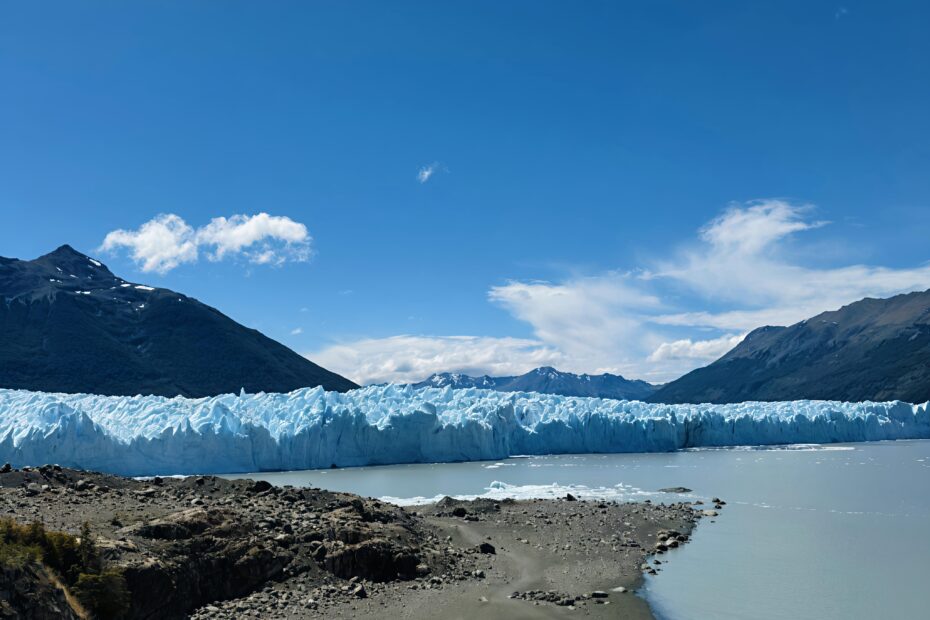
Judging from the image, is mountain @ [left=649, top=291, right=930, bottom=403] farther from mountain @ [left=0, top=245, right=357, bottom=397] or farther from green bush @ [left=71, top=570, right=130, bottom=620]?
green bush @ [left=71, top=570, right=130, bottom=620]

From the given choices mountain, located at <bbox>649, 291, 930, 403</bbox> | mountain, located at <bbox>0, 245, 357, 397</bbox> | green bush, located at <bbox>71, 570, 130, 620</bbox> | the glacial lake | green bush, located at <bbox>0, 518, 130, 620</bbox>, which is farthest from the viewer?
mountain, located at <bbox>649, 291, 930, 403</bbox>

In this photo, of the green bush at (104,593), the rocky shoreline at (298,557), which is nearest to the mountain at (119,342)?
the rocky shoreline at (298,557)

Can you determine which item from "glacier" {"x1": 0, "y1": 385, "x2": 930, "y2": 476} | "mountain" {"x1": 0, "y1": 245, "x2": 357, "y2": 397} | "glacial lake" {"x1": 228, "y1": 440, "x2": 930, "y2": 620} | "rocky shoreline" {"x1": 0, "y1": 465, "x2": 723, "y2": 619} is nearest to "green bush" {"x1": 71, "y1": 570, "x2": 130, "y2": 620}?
"rocky shoreline" {"x1": 0, "y1": 465, "x2": 723, "y2": 619}

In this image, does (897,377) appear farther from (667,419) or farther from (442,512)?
(442,512)

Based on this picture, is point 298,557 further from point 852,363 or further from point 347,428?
point 852,363

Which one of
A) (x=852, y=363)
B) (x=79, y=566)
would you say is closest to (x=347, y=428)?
(x=79, y=566)

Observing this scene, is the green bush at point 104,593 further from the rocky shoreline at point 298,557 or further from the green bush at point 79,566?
the rocky shoreline at point 298,557
